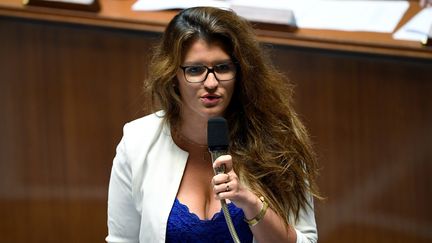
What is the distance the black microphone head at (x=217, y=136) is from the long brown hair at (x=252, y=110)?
0.20 m

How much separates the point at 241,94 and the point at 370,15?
0.77 meters

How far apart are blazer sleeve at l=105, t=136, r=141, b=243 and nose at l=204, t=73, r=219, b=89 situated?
7.3 inches

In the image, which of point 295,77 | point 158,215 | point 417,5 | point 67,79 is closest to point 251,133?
point 158,215

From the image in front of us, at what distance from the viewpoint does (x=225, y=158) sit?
927 millimetres

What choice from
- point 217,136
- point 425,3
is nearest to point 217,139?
point 217,136

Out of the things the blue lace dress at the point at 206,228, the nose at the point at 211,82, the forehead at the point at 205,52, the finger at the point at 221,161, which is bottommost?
the blue lace dress at the point at 206,228

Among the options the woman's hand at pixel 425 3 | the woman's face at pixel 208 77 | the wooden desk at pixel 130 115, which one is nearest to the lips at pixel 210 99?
the woman's face at pixel 208 77

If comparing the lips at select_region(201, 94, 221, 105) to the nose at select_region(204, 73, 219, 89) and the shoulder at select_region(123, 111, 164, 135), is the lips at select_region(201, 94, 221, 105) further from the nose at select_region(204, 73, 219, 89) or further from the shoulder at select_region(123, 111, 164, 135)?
the shoulder at select_region(123, 111, 164, 135)

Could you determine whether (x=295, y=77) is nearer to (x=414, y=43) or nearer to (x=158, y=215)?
(x=414, y=43)

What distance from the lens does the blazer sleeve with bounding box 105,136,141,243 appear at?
1.22 metres

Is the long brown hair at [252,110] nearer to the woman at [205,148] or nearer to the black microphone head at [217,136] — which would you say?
the woman at [205,148]

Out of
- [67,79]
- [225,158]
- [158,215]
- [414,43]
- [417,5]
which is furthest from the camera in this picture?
[417,5]

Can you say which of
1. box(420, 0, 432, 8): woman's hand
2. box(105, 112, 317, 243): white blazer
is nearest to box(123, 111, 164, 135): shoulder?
box(105, 112, 317, 243): white blazer

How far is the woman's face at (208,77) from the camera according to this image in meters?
1.11
